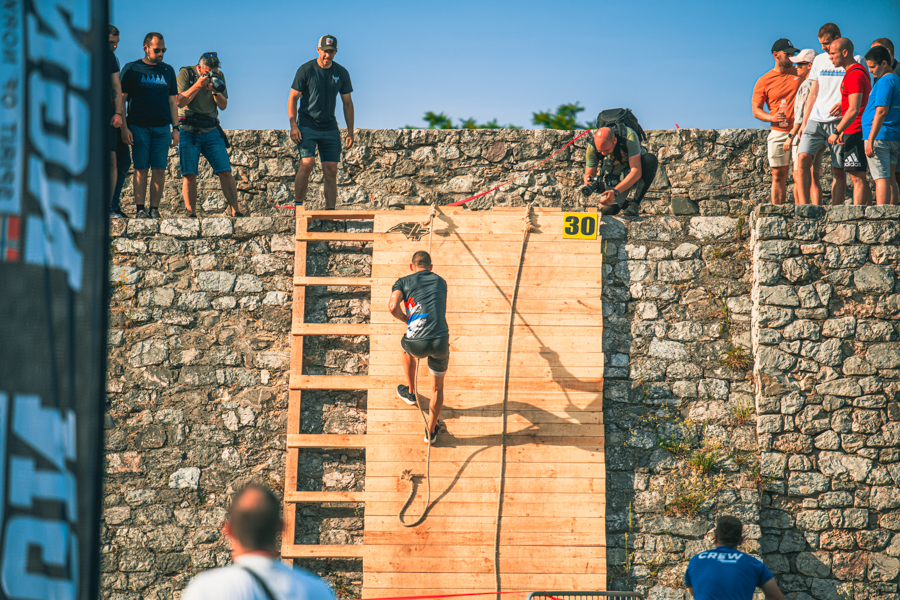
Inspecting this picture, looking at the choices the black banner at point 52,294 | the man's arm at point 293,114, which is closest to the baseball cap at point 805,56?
the man's arm at point 293,114

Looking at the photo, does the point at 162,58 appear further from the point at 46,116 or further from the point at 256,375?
the point at 46,116

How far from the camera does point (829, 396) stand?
6801mm

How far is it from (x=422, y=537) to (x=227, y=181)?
13.6ft

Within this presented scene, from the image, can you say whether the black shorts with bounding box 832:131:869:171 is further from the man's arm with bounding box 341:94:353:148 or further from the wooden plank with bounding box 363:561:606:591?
the man's arm with bounding box 341:94:353:148

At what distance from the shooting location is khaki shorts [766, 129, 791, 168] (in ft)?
26.5

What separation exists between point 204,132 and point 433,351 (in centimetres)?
358

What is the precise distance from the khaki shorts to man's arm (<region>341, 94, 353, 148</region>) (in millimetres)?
4419

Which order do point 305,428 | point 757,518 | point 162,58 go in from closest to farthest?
point 757,518
point 305,428
point 162,58

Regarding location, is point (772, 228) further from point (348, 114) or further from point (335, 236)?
point (348, 114)

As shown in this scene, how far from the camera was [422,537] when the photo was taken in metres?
6.62

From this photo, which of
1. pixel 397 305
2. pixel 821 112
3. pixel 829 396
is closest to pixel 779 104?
pixel 821 112

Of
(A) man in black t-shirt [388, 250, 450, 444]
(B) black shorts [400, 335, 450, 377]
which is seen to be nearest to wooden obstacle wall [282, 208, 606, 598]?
(A) man in black t-shirt [388, 250, 450, 444]

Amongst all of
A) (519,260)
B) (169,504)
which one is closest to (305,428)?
(169,504)

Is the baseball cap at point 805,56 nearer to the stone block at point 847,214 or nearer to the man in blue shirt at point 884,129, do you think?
the man in blue shirt at point 884,129
